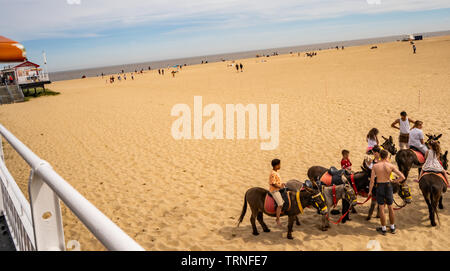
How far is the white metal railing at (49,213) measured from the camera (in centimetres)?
106

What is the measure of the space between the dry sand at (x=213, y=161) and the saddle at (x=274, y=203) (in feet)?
2.27

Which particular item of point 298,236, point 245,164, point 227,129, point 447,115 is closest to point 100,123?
point 227,129

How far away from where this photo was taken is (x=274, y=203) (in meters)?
6.59

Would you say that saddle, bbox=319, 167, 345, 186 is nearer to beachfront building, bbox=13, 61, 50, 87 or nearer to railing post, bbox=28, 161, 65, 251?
railing post, bbox=28, 161, 65, 251

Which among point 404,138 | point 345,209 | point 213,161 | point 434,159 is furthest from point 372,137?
point 213,161

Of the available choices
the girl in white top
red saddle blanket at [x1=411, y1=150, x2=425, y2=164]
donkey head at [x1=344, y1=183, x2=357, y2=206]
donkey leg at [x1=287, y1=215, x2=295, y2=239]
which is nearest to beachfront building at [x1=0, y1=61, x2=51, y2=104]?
donkey leg at [x1=287, y1=215, x2=295, y2=239]

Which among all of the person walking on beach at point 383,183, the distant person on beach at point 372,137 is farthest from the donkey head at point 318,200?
the distant person on beach at point 372,137

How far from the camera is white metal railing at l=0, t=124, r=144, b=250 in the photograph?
106 cm

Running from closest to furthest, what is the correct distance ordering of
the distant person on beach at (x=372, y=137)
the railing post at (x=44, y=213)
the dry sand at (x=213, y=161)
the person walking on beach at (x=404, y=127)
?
the railing post at (x=44, y=213) → the dry sand at (x=213, y=161) → the distant person on beach at (x=372, y=137) → the person walking on beach at (x=404, y=127)

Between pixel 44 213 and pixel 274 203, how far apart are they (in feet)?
17.7

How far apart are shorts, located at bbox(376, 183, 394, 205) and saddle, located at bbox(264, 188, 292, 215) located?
1.98 m

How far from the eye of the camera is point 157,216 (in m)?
8.10

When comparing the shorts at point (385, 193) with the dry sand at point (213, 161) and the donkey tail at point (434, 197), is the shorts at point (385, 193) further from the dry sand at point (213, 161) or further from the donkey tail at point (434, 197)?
the donkey tail at point (434, 197)
